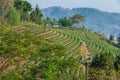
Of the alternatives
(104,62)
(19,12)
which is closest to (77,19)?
(19,12)

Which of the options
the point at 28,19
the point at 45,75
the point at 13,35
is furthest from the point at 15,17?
the point at 45,75

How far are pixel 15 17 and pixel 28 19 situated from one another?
21.5 metres

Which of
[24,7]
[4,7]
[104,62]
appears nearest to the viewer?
[104,62]

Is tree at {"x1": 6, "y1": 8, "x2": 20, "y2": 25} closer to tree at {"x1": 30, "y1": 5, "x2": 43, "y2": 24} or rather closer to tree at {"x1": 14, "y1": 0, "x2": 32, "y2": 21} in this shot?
tree at {"x1": 14, "y1": 0, "x2": 32, "y2": 21}

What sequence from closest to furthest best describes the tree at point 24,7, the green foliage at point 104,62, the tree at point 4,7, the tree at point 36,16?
the green foliage at point 104,62, the tree at point 4,7, the tree at point 24,7, the tree at point 36,16

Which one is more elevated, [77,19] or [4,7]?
[4,7]

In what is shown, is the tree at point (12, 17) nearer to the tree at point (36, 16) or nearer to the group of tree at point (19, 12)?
the group of tree at point (19, 12)

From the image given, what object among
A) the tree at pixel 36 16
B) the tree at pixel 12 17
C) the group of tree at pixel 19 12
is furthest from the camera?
the tree at pixel 36 16

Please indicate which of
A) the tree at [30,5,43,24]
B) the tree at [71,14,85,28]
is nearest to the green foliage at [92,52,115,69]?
the tree at [30,5,43,24]

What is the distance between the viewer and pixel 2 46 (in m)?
23.7

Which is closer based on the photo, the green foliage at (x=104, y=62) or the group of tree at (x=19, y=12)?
the green foliage at (x=104, y=62)

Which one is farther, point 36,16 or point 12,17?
point 36,16

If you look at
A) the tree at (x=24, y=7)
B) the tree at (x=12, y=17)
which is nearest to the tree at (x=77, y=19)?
the tree at (x=24, y=7)

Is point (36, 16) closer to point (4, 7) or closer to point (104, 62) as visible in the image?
point (4, 7)
